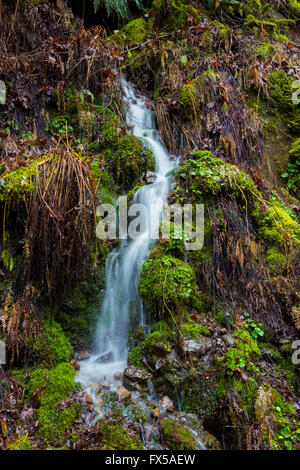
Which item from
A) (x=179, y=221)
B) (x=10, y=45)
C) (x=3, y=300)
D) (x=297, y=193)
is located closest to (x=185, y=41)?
(x=10, y=45)

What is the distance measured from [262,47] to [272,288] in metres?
5.52

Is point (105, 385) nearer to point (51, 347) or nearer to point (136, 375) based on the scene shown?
point (136, 375)

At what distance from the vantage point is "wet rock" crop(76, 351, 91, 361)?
3.36m

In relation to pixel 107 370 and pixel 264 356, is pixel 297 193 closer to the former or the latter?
pixel 264 356

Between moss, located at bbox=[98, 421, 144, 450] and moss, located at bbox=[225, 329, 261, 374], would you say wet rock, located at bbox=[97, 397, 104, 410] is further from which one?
moss, located at bbox=[225, 329, 261, 374]

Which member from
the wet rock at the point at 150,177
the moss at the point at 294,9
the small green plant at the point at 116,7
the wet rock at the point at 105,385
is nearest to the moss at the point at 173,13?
the small green plant at the point at 116,7

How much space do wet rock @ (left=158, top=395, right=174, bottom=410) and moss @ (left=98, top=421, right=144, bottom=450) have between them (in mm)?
430

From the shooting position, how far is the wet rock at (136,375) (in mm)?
2975

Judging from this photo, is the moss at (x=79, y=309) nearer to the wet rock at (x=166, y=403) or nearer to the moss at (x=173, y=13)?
the wet rock at (x=166, y=403)

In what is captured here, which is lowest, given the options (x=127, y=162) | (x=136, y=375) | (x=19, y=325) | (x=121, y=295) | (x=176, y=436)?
(x=176, y=436)

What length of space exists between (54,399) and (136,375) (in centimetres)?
81

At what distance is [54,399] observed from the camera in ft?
9.02

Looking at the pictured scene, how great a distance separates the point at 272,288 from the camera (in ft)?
12.0

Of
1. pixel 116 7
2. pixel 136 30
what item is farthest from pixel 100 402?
pixel 116 7
